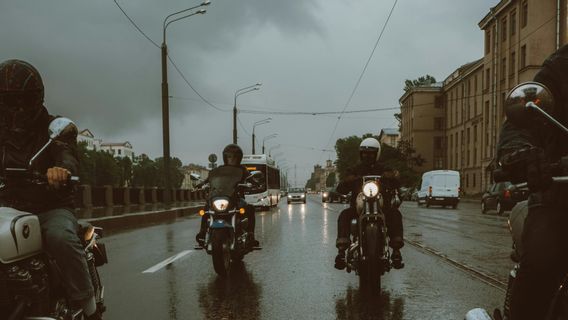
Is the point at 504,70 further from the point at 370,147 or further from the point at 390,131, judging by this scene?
the point at 390,131

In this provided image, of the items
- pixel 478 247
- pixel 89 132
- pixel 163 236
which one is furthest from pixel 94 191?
pixel 89 132

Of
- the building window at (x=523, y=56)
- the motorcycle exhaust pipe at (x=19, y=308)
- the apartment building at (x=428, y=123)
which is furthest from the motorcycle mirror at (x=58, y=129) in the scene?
the apartment building at (x=428, y=123)

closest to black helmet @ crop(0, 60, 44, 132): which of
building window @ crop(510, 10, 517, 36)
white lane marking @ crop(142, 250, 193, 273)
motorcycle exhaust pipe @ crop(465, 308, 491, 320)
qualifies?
motorcycle exhaust pipe @ crop(465, 308, 491, 320)

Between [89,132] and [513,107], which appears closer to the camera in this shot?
[513,107]

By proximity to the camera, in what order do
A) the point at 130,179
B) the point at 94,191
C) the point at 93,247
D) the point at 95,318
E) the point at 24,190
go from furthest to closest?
the point at 130,179 < the point at 94,191 < the point at 93,247 < the point at 95,318 < the point at 24,190

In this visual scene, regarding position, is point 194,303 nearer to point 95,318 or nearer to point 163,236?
point 95,318

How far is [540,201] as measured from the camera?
226cm

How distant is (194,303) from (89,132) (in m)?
177

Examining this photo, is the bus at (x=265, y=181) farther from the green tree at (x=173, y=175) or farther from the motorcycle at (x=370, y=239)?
the green tree at (x=173, y=175)

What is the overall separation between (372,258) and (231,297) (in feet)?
4.61

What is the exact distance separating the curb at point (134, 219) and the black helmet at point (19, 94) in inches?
411

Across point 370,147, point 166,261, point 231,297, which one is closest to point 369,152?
point 370,147

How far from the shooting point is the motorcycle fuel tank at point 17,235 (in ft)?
8.21

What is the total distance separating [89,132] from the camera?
17262cm
